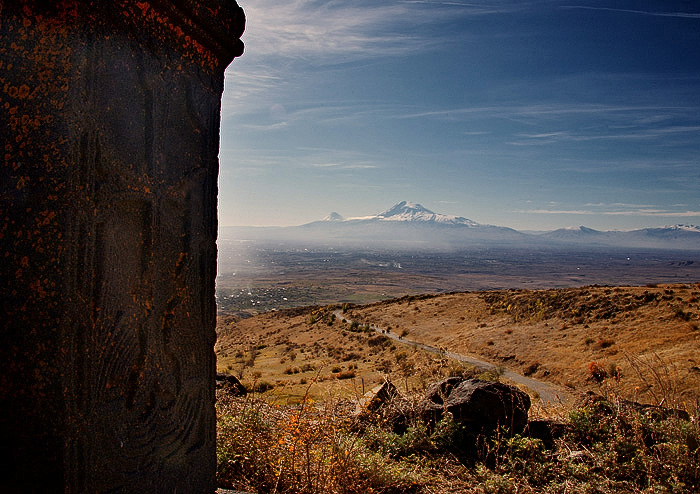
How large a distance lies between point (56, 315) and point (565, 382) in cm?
1426

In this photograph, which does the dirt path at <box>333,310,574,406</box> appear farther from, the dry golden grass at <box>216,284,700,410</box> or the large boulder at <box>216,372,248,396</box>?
the large boulder at <box>216,372,248,396</box>

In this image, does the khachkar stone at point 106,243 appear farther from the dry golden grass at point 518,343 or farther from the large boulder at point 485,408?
the dry golden grass at point 518,343

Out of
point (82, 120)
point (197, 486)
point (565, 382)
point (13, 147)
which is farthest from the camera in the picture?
point (565, 382)

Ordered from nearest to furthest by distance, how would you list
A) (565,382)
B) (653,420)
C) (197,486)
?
(197,486), (653,420), (565,382)

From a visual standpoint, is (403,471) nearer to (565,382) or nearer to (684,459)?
(684,459)

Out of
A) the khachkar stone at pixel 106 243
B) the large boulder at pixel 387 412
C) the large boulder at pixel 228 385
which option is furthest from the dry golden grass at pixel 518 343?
the khachkar stone at pixel 106 243

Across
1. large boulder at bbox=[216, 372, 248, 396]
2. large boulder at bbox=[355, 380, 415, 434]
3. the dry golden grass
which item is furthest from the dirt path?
large boulder at bbox=[216, 372, 248, 396]

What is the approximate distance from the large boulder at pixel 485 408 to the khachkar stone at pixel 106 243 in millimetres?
3339

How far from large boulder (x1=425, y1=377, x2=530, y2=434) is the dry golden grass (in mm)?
1420

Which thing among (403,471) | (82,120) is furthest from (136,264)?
(403,471)

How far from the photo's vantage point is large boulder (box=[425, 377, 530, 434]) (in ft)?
15.0

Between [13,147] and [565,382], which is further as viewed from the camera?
[565,382]

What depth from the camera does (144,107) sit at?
5.05 feet

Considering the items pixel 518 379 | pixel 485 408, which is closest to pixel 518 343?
pixel 518 379
